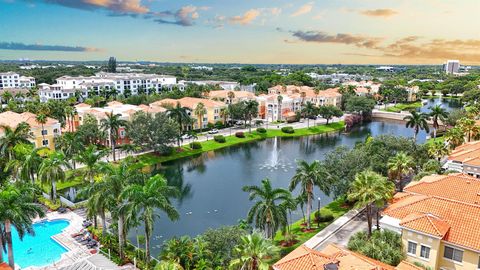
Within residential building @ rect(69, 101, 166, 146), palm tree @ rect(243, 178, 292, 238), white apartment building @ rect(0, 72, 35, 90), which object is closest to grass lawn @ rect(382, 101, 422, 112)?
residential building @ rect(69, 101, 166, 146)

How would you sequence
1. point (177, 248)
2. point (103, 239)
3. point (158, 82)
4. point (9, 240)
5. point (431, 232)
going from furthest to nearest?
point (158, 82) → point (103, 239) → point (9, 240) → point (177, 248) → point (431, 232)

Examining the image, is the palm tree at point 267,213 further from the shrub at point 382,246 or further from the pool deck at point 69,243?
the pool deck at point 69,243

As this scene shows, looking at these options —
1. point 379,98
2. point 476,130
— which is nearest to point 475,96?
point 379,98

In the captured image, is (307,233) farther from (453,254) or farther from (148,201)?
(148,201)

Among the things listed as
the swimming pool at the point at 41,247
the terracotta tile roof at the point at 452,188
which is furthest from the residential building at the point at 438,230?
the swimming pool at the point at 41,247

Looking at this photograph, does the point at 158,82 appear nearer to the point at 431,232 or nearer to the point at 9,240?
the point at 9,240
